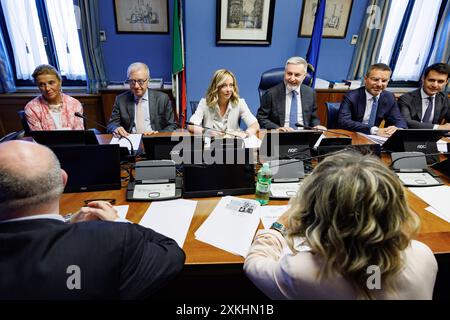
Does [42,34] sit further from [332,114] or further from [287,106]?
[332,114]

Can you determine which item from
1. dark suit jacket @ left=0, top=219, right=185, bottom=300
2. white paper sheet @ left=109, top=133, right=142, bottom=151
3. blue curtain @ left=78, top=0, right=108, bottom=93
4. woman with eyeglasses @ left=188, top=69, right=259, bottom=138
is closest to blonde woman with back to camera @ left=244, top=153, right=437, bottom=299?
dark suit jacket @ left=0, top=219, right=185, bottom=300

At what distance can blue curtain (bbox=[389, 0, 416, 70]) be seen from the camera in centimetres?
356

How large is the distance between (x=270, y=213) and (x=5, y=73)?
145 inches

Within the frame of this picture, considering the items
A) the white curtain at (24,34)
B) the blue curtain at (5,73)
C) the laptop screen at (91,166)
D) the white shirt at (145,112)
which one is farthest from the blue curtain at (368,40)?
the blue curtain at (5,73)

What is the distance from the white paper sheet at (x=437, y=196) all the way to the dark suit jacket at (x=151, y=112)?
1.83 meters

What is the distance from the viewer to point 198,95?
3.43 m

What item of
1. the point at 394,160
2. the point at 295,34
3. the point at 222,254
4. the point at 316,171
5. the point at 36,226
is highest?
the point at 295,34

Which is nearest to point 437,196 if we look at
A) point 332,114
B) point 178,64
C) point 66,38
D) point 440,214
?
point 440,214

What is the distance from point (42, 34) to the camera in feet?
10.4

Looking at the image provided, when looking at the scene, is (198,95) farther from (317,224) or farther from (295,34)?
(317,224)

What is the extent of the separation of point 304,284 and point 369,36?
12.5 ft

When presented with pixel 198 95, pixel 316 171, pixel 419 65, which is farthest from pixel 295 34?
pixel 316 171

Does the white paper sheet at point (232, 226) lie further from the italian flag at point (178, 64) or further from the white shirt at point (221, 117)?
the italian flag at point (178, 64)

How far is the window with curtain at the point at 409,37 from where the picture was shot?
3.60 m
